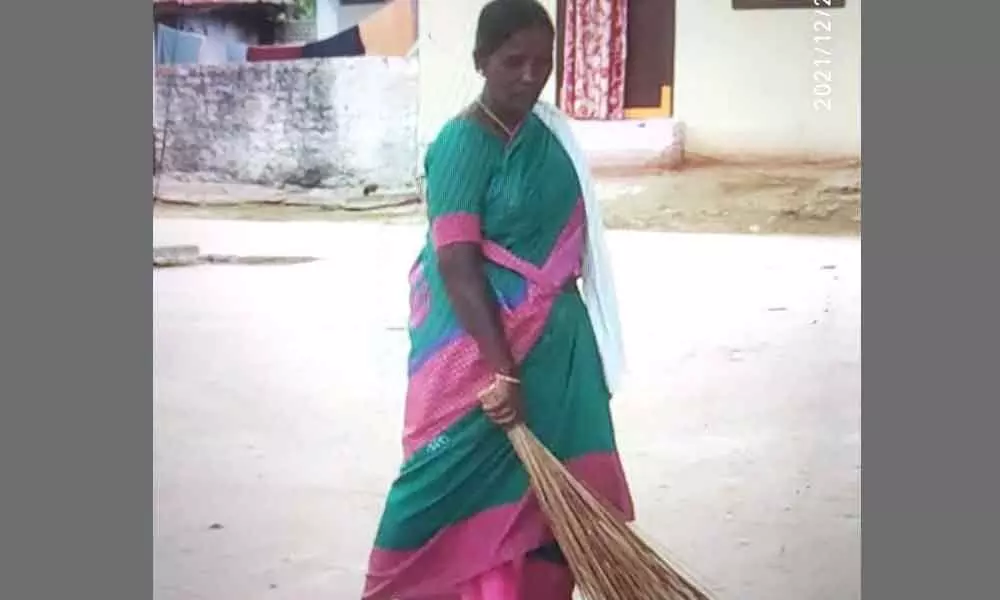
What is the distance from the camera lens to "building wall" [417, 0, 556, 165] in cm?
220

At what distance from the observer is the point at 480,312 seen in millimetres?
2113

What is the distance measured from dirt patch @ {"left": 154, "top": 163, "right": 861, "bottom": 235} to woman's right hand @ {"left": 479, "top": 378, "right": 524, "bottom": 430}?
0.28 meters

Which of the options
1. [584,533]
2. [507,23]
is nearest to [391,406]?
[584,533]

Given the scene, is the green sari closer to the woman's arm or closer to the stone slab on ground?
the woman's arm

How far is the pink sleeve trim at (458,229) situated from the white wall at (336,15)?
0.35m

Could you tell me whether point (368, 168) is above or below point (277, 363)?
above

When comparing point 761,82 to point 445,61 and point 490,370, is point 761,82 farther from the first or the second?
point 490,370

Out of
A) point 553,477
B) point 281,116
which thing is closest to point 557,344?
point 553,477

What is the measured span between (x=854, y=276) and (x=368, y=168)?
74 cm

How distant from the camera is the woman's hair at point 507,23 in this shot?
7.10 ft

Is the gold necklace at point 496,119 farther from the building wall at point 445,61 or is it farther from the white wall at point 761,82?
the white wall at point 761,82

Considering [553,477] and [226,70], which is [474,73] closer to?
[226,70]

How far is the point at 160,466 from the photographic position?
2.43 meters

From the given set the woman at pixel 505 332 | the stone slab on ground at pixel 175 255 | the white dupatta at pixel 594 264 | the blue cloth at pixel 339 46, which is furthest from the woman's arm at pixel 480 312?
the stone slab on ground at pixel 175 255
